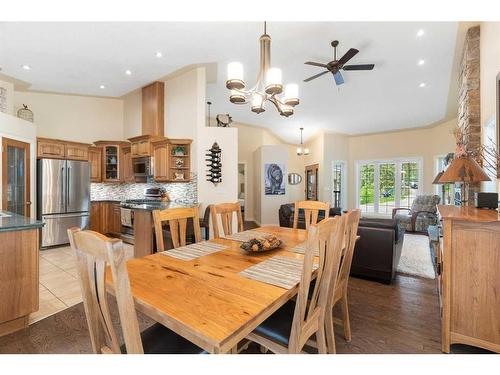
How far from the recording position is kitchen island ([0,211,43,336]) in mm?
1990

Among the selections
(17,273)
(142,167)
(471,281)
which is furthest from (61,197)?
(471,281)

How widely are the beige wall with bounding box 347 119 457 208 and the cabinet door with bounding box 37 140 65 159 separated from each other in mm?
8070

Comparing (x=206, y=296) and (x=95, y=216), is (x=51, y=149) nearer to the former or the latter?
(x=95, y=216)

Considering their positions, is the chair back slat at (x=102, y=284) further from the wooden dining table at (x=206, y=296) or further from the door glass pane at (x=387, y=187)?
the door glass pane at (x=387, y=187)

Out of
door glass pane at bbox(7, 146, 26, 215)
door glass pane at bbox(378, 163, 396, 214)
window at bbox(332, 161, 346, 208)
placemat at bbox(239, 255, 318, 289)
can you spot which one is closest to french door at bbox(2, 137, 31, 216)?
door glass pane at bbox(7, 146, 26, 215)

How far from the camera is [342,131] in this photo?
807 centimetres

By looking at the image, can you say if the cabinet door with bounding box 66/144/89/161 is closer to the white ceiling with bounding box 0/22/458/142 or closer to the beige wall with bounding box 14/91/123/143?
the beige wall with bounding box 14/91/123/143

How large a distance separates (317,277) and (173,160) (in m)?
4.03

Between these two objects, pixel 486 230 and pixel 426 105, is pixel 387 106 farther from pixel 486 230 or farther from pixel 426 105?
pixel 486 230

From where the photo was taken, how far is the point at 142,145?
16.8 ft

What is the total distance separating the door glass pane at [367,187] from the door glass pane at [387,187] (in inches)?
9.5

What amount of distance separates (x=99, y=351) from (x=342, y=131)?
825 centimetres

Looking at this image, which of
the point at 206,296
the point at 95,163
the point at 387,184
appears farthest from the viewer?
the point at 387,184
